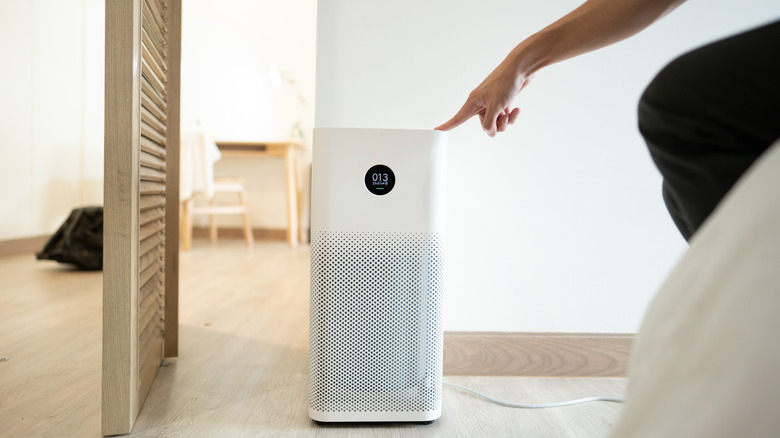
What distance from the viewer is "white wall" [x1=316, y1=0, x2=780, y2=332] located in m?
1.20

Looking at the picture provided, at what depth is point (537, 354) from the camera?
4.10ft

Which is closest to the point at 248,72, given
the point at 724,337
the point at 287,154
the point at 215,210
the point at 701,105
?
the point at 287,154

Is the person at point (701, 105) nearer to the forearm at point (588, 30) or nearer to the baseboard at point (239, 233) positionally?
the forearm at point (588, 30)

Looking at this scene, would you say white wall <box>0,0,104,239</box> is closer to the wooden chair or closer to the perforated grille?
the wooden chair

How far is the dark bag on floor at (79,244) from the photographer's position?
260 centimetres

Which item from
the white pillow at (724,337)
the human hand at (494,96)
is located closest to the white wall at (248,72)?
the human hand at (494,96)

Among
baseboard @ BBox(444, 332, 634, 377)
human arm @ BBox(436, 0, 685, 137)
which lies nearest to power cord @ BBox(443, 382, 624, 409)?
baseboard @ BBox(444, 332, 634, 377)

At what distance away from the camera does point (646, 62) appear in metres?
1.24

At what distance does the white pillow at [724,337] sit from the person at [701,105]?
0.13m

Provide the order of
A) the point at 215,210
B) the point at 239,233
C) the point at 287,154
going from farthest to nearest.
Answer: the point at 239,233, the point at 287,154, the point at 215,210

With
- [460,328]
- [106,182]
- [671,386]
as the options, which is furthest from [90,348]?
[671,386]

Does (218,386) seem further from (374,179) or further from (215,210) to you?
(215,210)

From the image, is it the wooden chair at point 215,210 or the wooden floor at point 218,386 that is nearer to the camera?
the wooden floor at point 218,386

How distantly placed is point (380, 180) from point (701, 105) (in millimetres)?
522
